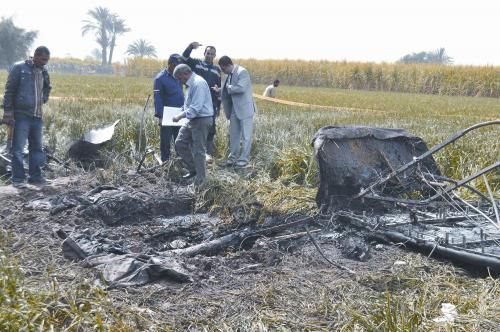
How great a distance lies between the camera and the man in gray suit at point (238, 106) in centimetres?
826

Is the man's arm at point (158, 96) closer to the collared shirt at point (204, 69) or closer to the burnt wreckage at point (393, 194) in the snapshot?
the collared shirt at point (204, 69)

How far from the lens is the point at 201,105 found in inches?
276

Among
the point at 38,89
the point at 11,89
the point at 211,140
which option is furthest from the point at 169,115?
the point at 11,89

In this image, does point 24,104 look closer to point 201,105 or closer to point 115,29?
point 201,105

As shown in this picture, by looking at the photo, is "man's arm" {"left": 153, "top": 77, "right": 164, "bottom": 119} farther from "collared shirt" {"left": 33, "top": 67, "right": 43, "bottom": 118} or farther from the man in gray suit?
"collared shirt" {"left": 33, "top": 67, "right": 43, "bottom": 118}

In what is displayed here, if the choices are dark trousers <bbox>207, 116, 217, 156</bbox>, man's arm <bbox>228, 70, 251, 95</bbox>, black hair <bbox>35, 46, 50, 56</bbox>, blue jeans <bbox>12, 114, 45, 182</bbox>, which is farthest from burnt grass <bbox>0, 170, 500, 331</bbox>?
dark trousers <bbox>207, 116, 217, 156</bbox>

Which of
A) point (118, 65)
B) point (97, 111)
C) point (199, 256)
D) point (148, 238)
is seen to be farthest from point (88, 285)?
point (118, 65)

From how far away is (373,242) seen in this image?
519 cm

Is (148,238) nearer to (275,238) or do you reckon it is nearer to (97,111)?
(275,238)

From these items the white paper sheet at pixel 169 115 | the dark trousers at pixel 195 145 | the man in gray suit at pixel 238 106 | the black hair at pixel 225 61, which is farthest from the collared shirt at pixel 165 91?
the dark trousers at pixel 195 145

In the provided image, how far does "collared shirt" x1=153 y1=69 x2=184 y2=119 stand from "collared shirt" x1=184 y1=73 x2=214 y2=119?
4.18 feet

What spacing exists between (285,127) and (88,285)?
7524 mm

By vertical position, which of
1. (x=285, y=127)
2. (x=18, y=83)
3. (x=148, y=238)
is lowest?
(x=148, y=238)

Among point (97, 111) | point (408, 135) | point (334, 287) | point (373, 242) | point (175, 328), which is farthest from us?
point (97, 111)
